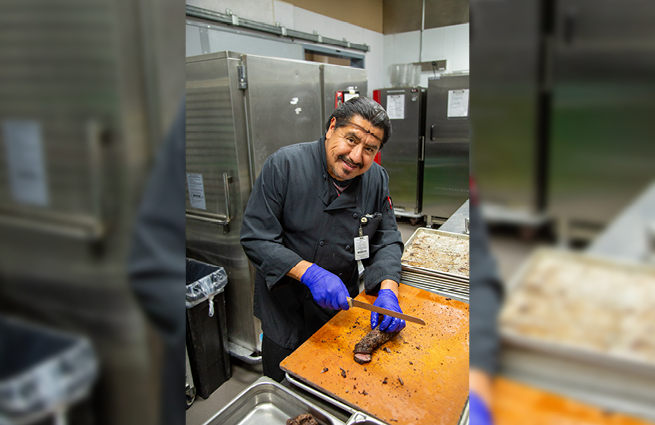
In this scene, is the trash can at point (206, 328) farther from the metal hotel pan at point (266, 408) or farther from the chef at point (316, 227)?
the metal hotel pan at point (266, 408)

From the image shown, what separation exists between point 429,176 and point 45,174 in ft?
18.2

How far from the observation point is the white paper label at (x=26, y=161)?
24cm

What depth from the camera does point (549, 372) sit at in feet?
0.68

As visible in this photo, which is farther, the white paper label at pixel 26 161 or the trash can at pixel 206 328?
the trash can at pixel 206 328

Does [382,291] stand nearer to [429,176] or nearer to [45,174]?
[45,174]

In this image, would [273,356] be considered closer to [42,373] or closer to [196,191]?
[196,191]

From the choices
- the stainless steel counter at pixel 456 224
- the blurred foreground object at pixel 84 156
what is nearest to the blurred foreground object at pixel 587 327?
the blurred foreground object at pixel 84 156

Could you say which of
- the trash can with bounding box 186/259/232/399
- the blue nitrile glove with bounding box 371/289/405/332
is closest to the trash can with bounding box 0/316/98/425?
the blue nitrile glove with bounding box 371/289/405/332

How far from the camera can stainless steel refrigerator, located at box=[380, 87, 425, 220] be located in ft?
17.7

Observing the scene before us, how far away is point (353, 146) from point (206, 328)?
158cm

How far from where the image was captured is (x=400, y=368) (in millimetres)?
1435

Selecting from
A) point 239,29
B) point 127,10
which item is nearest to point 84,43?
point 127,10

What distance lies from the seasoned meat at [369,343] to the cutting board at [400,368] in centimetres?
2

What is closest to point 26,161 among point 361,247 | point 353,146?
point 353,146
